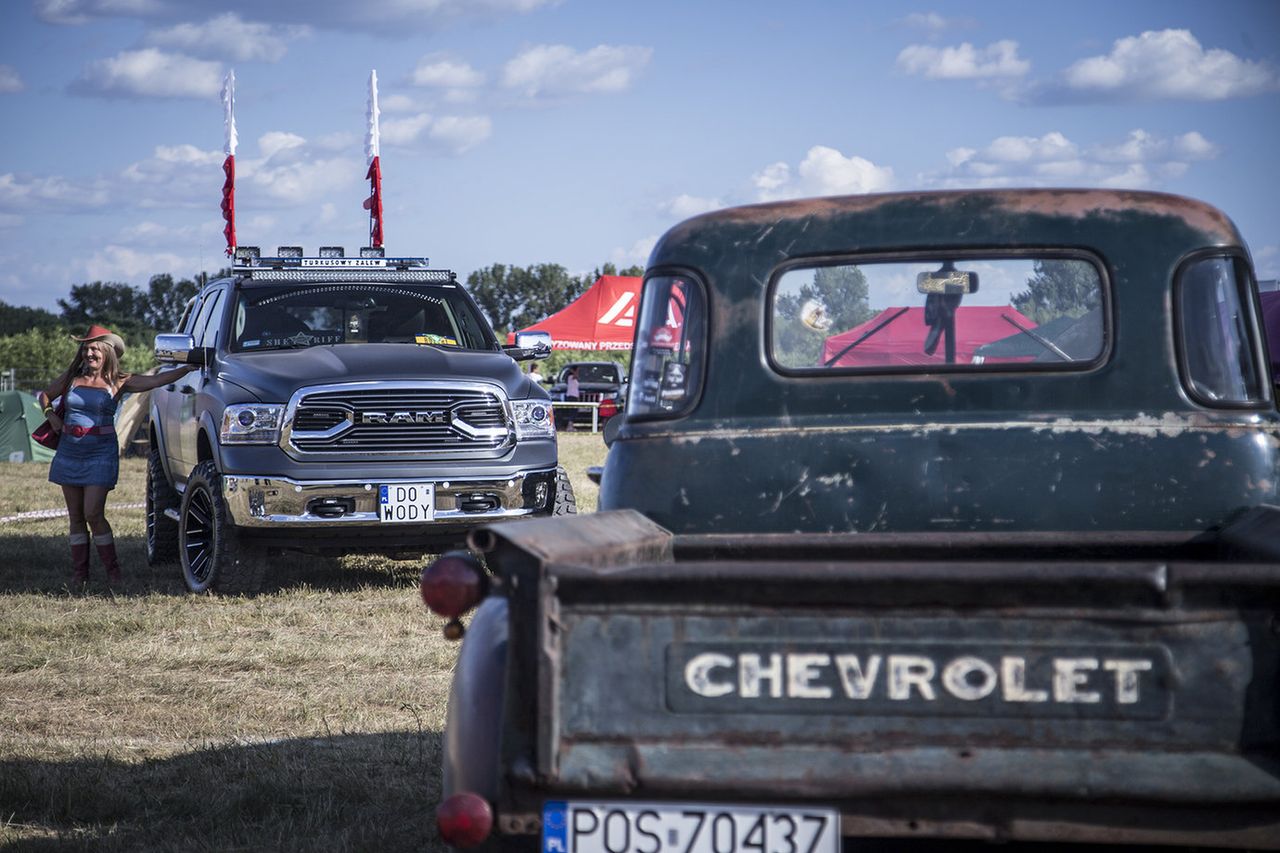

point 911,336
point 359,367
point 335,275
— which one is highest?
point 335,275

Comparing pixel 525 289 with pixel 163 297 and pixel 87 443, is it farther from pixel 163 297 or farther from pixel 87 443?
pixel 87 443

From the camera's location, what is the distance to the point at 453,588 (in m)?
2.71

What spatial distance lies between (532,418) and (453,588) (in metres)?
6.17

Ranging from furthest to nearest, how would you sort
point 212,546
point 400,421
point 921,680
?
point 212,546 → point 400,421 → point 921,680

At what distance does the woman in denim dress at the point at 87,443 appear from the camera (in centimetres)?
922

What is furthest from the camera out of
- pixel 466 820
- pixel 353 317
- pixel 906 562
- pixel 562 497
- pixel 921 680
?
pixel 353 317

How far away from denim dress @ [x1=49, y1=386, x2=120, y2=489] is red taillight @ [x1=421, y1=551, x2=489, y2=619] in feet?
23.3

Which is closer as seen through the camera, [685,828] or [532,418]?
[685,828]

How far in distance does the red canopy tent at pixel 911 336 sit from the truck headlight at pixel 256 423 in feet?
16.4

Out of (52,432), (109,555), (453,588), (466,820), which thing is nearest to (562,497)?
(109,555)

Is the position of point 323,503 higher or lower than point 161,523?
higher

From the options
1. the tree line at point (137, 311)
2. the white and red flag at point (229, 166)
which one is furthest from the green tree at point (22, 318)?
the white and red flag at point (229, 166)

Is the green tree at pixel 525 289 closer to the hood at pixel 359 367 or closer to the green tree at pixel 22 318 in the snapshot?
the green tree at pixel 22 318

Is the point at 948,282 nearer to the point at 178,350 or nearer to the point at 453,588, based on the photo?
the point at 453,588
